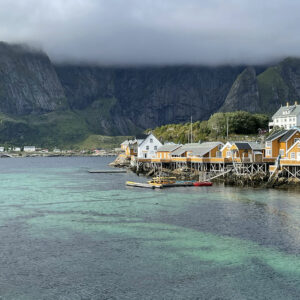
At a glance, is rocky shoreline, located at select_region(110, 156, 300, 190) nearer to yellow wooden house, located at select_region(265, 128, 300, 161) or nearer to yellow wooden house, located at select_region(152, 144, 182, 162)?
yellow wooden house, located at select_region(265, 128, 300, 161)

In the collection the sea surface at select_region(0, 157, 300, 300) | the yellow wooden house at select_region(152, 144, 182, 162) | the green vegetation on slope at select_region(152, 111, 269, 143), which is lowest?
the sea surface at select_region(0, 157, 300, 300)

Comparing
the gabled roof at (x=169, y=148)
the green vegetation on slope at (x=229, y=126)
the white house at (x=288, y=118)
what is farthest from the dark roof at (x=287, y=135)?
the white house at (x=288, y=118)

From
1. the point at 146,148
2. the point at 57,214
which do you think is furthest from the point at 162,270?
the point at 146,148

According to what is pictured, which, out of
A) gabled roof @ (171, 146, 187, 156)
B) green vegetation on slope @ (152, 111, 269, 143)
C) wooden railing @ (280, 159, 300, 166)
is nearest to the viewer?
wooden railing @ (280, 159, 300, 166)

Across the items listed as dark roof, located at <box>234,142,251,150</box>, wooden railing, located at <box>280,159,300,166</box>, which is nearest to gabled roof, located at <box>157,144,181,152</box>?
dark roof, located at <box>234,142,251,150</box>

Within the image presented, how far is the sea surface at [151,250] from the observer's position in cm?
3027

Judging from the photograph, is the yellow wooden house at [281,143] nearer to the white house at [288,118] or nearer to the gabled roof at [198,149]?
the gabled roof at [198,149]

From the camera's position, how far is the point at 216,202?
6438 centimetres

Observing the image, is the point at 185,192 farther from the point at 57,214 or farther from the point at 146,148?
the point at 146,148

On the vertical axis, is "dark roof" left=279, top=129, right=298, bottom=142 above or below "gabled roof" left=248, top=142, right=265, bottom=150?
above

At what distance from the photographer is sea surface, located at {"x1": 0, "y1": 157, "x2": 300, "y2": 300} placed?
30.3m

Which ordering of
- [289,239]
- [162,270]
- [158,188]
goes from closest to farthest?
[162,270] → [289,239] → [158,188]

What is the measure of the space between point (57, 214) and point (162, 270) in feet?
86.2

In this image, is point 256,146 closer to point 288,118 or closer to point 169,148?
point 169,148
